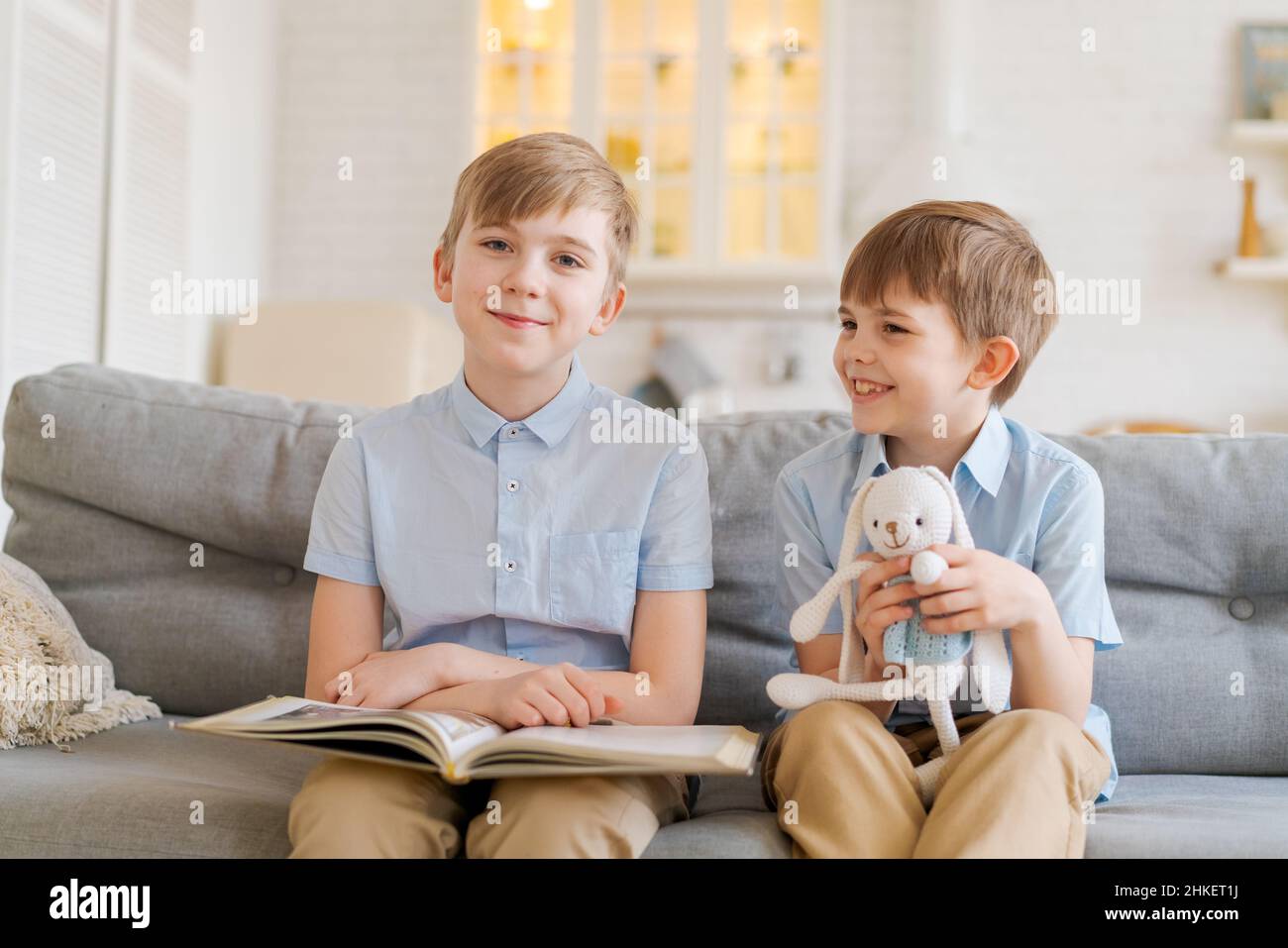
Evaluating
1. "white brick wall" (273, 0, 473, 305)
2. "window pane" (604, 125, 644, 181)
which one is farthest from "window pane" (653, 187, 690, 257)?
"white brick wall" (273, 0, 473, 305)

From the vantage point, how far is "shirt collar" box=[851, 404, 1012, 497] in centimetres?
132

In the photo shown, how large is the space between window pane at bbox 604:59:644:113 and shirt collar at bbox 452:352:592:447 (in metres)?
3.05

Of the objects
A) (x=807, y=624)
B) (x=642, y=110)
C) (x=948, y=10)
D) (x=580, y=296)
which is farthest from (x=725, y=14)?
(x=807, y=624)

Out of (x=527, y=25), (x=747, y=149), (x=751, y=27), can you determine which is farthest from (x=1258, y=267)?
(x=527, y=25)

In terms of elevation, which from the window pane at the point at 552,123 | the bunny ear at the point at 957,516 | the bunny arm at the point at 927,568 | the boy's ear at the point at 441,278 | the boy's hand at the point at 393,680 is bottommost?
the boy's hand at the point at 393,680

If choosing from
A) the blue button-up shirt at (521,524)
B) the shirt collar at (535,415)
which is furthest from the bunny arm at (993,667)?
the shirt collar at (535,415)

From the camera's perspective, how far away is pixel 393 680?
124 centimetres

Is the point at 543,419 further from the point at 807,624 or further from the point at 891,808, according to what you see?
the point at 891,808

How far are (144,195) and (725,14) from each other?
79.5 inches

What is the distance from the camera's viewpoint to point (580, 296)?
4.45 feet

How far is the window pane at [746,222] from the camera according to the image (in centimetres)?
422

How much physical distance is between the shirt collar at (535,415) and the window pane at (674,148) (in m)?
2.97

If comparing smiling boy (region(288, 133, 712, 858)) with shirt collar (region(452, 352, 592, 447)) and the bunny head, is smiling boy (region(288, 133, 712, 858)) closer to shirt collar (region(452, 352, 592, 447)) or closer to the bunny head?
shirt collar (region(452, 352, 592, 447))

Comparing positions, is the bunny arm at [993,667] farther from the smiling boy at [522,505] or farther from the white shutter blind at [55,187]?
the white shutter blind at [55,187]
